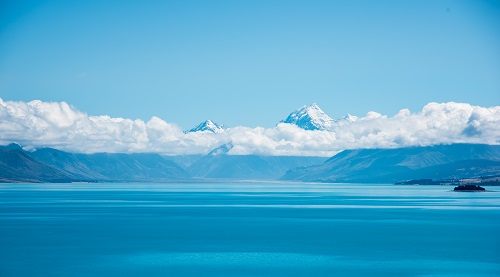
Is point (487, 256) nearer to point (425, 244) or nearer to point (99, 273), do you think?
point (425, 244)

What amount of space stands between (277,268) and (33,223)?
2307 inches

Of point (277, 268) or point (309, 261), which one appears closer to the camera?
point (277, 268)

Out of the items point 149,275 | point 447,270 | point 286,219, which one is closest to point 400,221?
point 286,219

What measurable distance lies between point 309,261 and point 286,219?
53916 millimetres

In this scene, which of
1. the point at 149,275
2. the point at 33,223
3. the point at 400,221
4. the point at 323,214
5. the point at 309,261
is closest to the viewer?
the point at 149,275

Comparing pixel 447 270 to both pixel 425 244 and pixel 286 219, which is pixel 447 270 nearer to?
pixel 425 244

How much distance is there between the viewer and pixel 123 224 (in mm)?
112250

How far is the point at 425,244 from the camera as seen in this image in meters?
84.1

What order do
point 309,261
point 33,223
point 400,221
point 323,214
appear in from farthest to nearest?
1. point 323,214
2. point 400,221
3. point 33,223
4. point 309,261

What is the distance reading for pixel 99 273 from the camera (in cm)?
6253

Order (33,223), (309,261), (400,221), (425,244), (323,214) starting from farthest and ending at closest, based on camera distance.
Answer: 1. (323,214)
2. (400,221)
3. (33,223)
4. (425,244)
5. (309,261)

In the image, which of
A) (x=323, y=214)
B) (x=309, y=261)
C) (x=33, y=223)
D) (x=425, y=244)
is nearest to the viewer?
(x=309, y=261)

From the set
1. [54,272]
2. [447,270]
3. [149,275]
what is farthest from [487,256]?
[54,272]

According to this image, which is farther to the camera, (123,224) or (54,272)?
(123,224)
